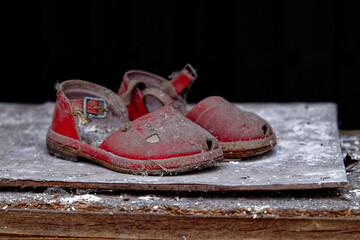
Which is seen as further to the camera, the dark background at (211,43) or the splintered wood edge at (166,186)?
the dark background at (211,43)

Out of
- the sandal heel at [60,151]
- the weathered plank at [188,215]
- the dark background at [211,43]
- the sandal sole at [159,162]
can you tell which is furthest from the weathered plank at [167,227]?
the dark background at [211,43]

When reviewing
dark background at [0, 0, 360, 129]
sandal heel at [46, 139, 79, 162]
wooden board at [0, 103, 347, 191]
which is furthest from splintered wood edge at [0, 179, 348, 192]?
dark background at [0, 0, 360, 129]

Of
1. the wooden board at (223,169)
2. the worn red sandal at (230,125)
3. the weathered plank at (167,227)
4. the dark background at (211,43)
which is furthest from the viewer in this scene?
the dark background at (211,43)

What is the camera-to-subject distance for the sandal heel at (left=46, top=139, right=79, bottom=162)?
1768 millimetres

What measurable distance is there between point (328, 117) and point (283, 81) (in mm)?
934

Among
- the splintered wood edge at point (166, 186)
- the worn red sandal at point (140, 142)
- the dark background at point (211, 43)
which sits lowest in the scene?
the splintered wood edge at point (166, 186)

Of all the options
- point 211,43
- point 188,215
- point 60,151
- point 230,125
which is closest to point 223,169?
point 230,125

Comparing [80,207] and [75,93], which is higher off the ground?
[75,93]

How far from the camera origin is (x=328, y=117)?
2.38 meters

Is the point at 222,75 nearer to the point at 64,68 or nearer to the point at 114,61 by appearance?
the point at 114,61

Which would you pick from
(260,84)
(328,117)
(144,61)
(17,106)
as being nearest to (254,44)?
(260,84)

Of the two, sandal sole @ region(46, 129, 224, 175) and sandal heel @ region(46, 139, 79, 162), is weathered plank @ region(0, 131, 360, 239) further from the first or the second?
sandal heel @ region(46, 139, 79, 162)

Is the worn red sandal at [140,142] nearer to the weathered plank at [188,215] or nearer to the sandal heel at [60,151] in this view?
the sandal heel at [60,151]

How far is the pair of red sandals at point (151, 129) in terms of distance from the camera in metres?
1.58
